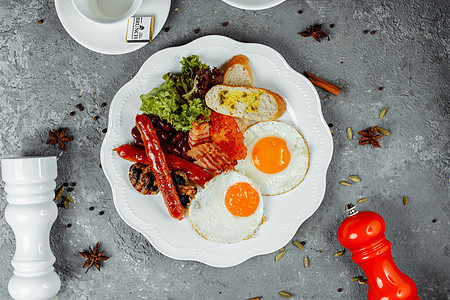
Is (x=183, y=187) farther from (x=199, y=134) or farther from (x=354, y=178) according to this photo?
(x=354, y=178)

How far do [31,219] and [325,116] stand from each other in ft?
5.35

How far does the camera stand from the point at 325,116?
2.00 metres

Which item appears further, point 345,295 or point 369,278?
point 345,295

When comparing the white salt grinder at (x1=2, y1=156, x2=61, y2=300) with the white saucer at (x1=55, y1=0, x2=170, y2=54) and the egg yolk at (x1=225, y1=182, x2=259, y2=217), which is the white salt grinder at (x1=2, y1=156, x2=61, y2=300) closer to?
the white saucer at (x1=55, y1=0, x2=170, y2=54)

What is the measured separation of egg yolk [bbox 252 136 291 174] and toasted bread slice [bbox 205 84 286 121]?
0.13m

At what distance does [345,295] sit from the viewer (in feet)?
6.79

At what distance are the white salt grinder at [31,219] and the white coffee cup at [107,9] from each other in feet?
2.46

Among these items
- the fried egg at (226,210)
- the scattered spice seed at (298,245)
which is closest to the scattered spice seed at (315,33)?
the fried egg at (226,210)

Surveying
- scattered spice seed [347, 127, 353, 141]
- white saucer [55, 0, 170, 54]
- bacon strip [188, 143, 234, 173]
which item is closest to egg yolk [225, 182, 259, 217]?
bacon strip [188, 143, 234, 173]

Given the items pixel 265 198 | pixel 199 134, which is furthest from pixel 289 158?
pixel 199 134

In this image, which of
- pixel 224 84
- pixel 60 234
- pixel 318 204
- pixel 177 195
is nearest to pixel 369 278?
pixel 318 204

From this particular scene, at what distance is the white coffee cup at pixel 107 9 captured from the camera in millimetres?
1646

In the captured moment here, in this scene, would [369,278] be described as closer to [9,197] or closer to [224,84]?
[224,84]

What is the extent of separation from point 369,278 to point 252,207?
27.9 inches
